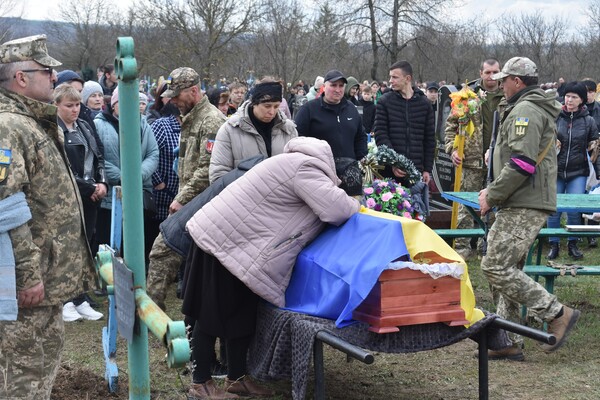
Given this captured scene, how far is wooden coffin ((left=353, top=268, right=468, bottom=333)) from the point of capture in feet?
14.7

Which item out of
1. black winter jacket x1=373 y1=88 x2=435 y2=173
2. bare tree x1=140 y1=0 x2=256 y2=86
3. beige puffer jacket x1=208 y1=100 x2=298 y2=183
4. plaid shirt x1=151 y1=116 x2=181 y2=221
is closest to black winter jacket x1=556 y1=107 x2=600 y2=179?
black winter jacket x1=373 y1=88 x2=435 y2=173

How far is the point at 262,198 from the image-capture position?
477 cm

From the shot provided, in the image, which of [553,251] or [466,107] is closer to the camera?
[466,107]

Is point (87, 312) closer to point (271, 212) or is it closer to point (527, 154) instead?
point (271, 212)

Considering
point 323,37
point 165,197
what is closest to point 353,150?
point 165,197

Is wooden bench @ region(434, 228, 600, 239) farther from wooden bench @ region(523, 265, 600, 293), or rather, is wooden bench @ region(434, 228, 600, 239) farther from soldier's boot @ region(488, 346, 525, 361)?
soldier's boot @ region(488, 346, 525, 361)

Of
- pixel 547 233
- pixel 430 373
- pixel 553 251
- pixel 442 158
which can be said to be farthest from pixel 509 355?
pixel 442 158

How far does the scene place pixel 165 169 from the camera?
7.94 meters

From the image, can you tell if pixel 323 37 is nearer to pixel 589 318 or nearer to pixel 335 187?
pixel 589 318

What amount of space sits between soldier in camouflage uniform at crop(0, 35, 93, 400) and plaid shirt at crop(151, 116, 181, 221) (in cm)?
392

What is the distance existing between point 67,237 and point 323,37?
76.4 feet

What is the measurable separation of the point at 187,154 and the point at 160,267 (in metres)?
0.95

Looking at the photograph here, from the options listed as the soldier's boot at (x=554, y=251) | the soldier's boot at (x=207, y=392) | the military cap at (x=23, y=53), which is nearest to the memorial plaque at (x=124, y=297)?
the military cap at (x=23, y=53)

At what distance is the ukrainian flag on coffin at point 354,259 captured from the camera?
176 inches
